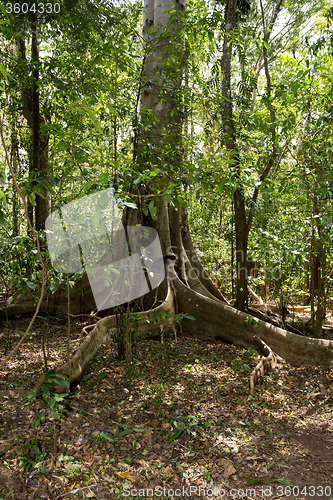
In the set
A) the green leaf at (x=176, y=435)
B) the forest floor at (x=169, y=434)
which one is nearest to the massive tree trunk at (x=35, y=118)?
the forest floor at (x=169, y=434)

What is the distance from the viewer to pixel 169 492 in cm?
204

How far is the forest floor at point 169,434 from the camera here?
2.06 meters

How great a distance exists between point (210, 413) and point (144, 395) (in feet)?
2.05

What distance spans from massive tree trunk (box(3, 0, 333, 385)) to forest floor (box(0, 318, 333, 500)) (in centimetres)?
27

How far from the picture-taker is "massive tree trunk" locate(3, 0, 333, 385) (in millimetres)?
3717

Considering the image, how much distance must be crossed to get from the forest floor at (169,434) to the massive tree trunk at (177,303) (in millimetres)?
272

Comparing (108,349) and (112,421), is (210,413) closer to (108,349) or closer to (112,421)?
(112,421)

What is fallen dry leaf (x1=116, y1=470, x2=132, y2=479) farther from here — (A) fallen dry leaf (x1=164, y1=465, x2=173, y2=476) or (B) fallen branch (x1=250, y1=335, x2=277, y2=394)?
(B) fallen branch (x1=250, y1=335, x2=277, y2=394)

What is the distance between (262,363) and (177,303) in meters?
1.56

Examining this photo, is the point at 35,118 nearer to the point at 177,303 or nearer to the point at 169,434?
the point at 177,303

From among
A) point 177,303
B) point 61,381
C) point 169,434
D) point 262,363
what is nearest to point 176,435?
point 169,434

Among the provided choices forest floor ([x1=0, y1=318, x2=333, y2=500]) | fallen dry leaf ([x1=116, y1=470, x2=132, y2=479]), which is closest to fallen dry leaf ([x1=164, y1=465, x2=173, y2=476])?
forest floor ([x1=0, y1=318, x2=333, y2=500])

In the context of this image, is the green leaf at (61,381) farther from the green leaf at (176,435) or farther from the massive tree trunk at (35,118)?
the massive tree trunk at (35,118)

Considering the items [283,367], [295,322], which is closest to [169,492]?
[283,367]
